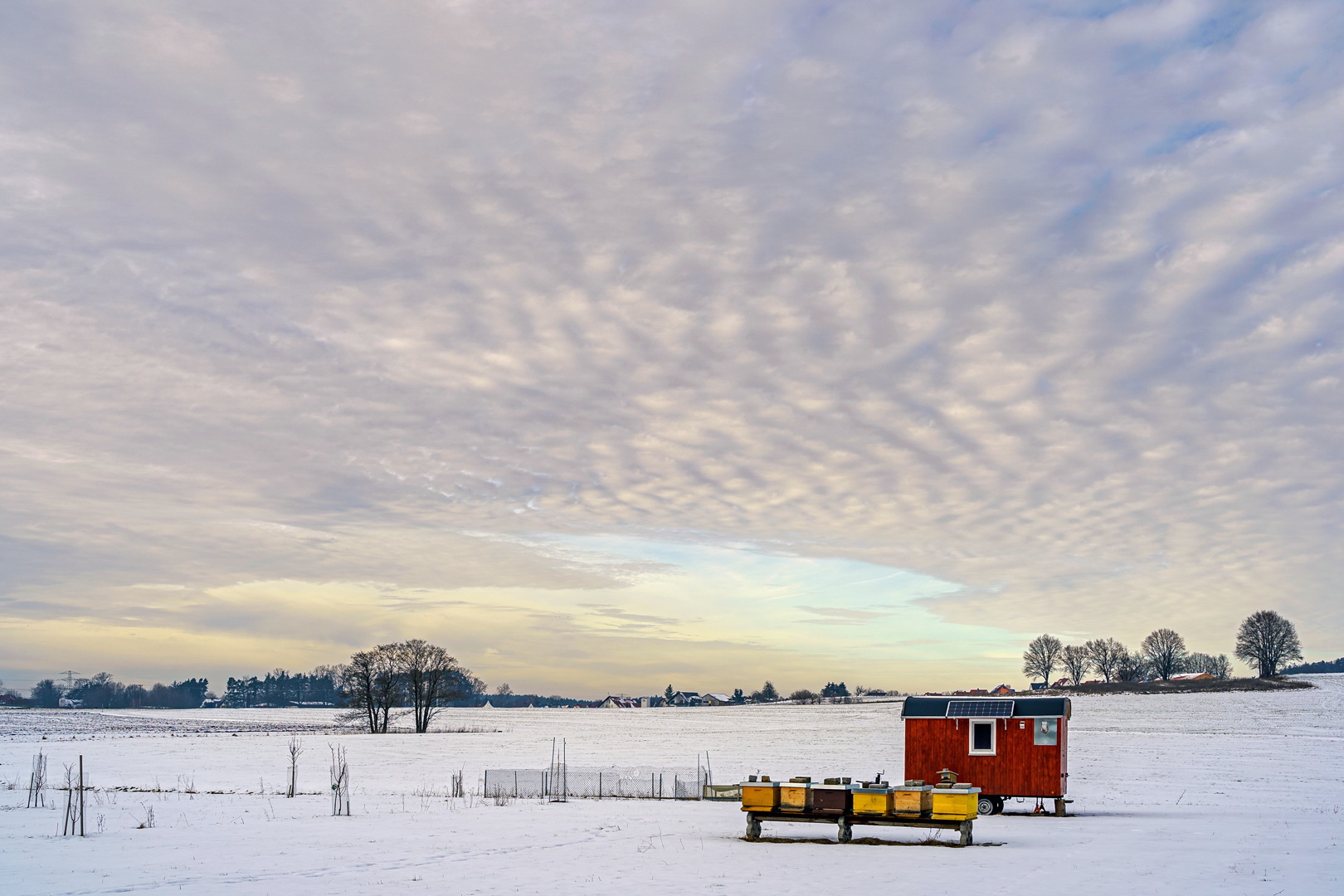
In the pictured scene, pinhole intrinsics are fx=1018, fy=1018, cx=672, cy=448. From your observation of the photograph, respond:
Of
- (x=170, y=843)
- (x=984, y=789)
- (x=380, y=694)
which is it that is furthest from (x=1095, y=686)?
(x=170, y=843)

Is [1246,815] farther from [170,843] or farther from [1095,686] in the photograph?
[1095,686]

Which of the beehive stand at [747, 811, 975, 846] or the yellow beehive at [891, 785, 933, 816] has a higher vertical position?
the yellow beehive at [891, 785, 933, 816]

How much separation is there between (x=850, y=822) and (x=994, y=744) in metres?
13.5

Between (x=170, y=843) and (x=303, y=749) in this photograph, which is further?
(x=303, y=749)

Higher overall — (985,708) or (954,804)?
(985,708)

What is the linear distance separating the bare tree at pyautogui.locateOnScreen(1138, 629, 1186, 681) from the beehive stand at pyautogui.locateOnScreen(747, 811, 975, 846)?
185 meters

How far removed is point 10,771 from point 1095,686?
14614cm

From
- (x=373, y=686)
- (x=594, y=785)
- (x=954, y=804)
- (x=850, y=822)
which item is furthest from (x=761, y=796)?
(x=373, y=686)

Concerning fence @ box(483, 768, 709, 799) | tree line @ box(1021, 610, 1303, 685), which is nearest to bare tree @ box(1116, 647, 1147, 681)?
tree line @ box(1021, 610, 1303, 685)

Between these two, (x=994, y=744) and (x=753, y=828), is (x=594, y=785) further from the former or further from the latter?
(x=753, y=828)

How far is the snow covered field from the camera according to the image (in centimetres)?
1753

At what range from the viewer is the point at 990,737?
118ft

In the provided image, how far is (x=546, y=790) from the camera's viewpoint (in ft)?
129

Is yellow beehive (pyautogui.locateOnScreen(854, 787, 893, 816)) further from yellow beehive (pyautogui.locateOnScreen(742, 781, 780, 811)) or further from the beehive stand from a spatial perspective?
yellow beehive (pyautogui.locateOnScreen(742, 781, 780, 811))
